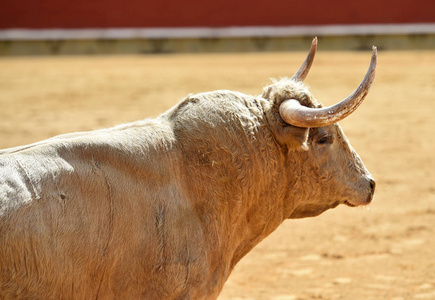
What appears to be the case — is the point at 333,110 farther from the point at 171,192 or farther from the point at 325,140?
the point at 171,192

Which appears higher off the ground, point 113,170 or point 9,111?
point 113,170

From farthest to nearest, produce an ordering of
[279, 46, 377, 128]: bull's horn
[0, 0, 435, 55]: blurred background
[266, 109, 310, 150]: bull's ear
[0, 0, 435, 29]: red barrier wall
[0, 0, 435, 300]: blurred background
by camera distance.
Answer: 1. [0, 0, 435, 29]: red barrier wall
2. [0, 0, 435, 55]: blurred background
3. [0, 0, 435, 300]: blurred background
4. [266, 109, 310, 150]: bull's ear
5. [279, 46, 377, 128]: bull's horn

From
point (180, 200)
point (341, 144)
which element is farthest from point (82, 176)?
point (341, 144)

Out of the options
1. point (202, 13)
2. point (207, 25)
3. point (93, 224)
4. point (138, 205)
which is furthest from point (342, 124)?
point (202, 13)

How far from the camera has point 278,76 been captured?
13117mm

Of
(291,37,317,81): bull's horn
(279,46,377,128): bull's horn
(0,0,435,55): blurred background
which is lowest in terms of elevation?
(0,0,435,55): blurred background

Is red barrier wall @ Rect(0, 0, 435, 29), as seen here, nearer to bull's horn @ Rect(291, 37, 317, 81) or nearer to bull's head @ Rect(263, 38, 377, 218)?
bull's horn @ Rect(291, 37, 317, 81)

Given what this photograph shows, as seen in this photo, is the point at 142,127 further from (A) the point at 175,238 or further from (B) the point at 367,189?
(B) the point at 367,189

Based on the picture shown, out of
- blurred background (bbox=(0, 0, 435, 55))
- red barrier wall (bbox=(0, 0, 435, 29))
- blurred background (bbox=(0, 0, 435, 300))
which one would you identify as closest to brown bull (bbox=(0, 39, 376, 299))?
blurred background (bbox=(0, 0, 435, 300))

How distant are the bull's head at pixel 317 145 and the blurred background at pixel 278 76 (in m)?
1.19

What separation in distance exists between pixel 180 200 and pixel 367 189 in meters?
1.04

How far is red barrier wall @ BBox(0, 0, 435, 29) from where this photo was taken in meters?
18.1

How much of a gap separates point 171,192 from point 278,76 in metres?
10.4

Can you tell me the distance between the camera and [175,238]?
280 cm
